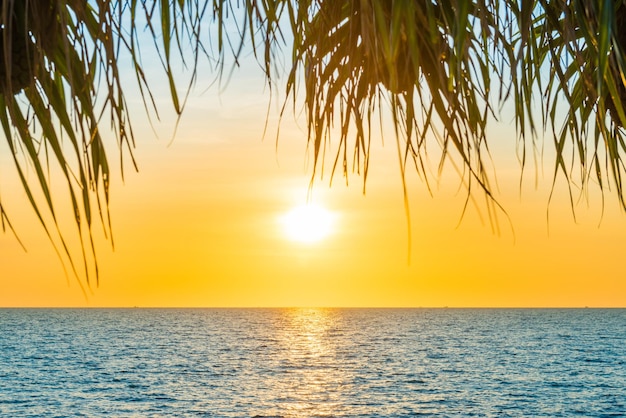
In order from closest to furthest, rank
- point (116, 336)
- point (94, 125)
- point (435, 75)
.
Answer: point (94, 125)
point (435, 75)
point (116, 336)

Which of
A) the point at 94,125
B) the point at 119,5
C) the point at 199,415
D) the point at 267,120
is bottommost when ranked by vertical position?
the point at 199,415

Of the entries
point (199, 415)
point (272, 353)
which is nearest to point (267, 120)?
point (199, 415)

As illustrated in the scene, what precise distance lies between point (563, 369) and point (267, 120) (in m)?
74.3

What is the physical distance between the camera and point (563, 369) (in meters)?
71.2

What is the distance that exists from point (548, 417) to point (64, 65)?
4726 cm

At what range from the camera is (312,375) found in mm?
66375

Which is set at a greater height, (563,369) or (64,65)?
(64,65)

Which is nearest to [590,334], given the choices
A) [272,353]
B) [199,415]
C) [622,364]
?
[622,364]

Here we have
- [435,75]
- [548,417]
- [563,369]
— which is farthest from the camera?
[563,369]

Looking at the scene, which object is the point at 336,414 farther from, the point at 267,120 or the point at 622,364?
the point at 267,120

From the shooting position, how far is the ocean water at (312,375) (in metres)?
48.6

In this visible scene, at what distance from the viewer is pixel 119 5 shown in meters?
1.47

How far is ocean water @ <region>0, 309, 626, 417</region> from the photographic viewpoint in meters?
48.6

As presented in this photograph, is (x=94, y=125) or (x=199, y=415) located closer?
(x=94, y=125)
